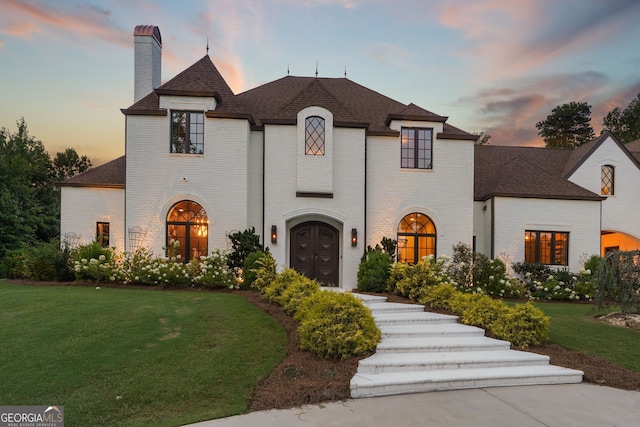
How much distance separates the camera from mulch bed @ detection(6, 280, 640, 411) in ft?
14.9

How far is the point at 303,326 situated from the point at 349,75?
1399 centimetres

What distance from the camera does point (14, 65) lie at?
14.3 m

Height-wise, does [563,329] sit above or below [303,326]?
below

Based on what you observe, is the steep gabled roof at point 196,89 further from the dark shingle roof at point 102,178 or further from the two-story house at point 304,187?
the dark shingle roof at point 102,178

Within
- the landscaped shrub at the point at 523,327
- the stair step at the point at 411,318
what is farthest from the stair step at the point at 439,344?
the stair step at the point at 411,318

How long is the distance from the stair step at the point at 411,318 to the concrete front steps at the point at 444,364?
0.51 ft

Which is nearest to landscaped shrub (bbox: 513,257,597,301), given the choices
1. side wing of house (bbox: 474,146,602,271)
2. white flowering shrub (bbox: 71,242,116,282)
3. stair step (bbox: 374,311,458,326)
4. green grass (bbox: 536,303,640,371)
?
side wing of house (bbox: 474,146,602,271)

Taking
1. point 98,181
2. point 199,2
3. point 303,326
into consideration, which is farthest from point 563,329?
point 98,181

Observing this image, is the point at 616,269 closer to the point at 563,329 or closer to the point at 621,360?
the point at 563,329

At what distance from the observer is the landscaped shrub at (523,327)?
661cm

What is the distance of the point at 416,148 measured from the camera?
1379cm

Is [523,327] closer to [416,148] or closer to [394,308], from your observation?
[394,308]

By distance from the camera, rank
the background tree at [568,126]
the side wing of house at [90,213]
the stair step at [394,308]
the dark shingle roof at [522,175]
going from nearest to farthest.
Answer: the stair step at [394,308] < the side wing of house at [90,213] < the dark shingle roof at [522,175] < the background tree at [568,126]

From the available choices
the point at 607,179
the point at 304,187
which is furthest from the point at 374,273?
the point at 607,179
